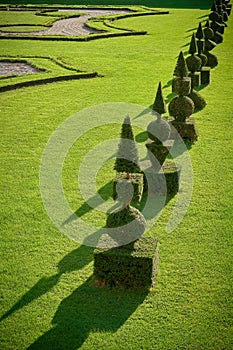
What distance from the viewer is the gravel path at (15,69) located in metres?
28.3

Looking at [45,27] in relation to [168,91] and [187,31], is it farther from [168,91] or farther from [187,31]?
[168,91]

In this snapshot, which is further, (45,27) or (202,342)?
(45,27)

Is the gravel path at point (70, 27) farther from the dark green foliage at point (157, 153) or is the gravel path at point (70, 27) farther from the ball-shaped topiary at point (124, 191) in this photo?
the ball-shaped topiary at point (124, 191)

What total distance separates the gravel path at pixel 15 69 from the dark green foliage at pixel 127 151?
1759 centimetres

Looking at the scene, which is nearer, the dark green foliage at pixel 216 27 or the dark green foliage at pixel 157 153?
the dark green foliage at pixel 157 153

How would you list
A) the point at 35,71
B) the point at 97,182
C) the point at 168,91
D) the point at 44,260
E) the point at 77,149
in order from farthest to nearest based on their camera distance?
1. the point at 35,71
2. the point at 168,91
3. the point at 77,149
4. the point at 97,182
5. the point at 44,260

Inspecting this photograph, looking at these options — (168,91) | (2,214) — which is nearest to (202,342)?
(2,214)

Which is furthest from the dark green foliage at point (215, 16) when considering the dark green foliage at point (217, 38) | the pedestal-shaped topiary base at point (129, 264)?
the pedestal-shaped topiary base at point (129, 264)

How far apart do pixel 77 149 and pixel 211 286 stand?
888cm

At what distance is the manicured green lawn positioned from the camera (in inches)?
343

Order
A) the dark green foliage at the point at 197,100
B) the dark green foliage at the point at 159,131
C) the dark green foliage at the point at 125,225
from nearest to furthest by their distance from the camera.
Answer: the dark green foliage at the point at 125,225 → the dark green foliage at the point at 159,131 → the dark green foliage at the point at 197,100

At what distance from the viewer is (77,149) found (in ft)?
56.1

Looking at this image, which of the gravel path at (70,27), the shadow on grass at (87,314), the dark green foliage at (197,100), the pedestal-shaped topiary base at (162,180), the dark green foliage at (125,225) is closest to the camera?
the shadow on grass at (87,314)

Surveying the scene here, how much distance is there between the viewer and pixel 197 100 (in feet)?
68.9
